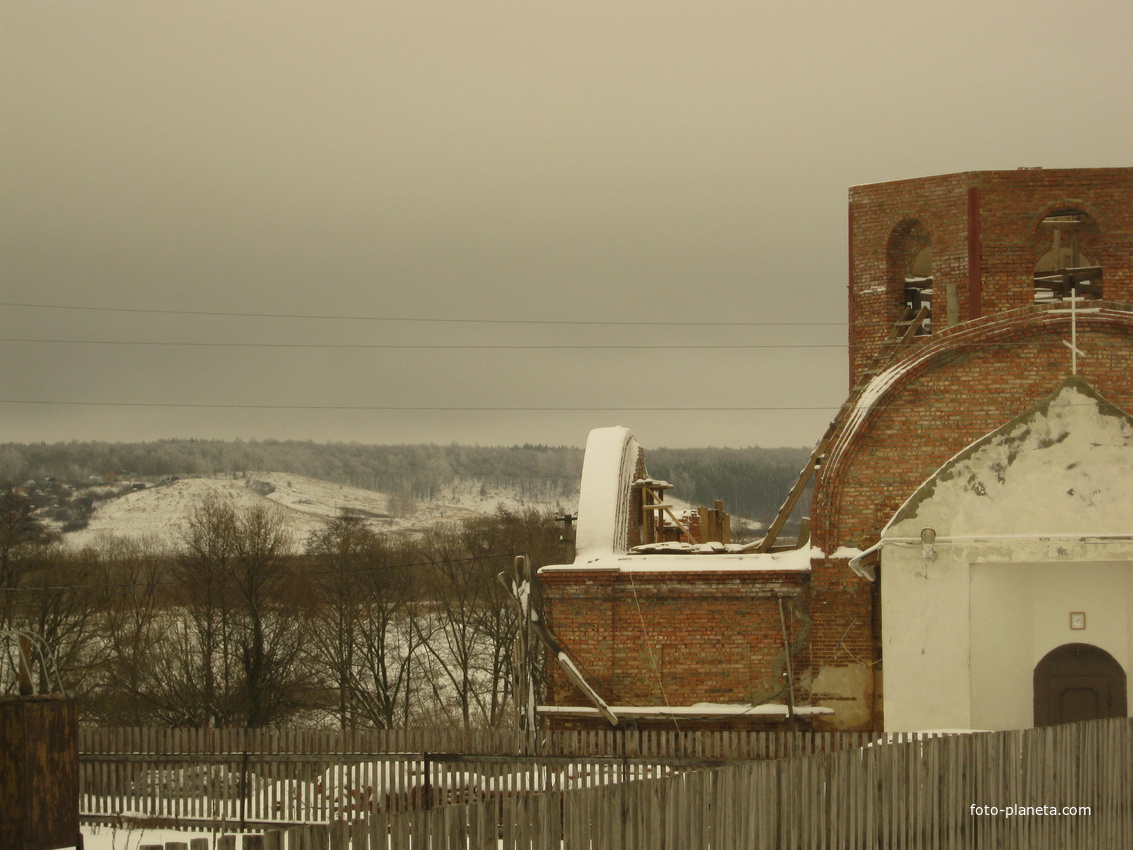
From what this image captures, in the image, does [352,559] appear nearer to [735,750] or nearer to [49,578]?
[49,578]

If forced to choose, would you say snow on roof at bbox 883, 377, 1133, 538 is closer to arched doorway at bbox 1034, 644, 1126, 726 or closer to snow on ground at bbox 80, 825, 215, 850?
arched doorway at bbox 1034, 644, 1126, 726

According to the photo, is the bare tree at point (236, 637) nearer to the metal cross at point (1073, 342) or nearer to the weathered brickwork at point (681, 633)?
the weathered brickwork at point (681, 633)

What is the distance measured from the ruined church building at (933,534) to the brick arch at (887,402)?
0.10 ft

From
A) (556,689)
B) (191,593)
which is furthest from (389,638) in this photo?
(556,689)

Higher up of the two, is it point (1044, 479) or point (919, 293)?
point (919, 293)

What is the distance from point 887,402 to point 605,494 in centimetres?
454

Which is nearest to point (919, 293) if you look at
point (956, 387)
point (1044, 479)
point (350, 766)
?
point (956, 387)

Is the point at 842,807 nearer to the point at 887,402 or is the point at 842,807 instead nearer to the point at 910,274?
the point at 887,402

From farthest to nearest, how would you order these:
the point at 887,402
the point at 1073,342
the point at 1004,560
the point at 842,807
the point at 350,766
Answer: the point at 887,402
the point at 1073,342
the point at 1004,560
the point at 350,766
the point at 842,807

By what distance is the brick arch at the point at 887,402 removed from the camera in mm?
17828

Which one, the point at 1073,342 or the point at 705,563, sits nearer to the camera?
the point at 1073,342

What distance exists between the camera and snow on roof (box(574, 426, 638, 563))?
19219 mm

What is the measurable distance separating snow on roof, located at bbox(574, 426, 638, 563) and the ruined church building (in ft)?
0.15

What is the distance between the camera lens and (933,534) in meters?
16.3
